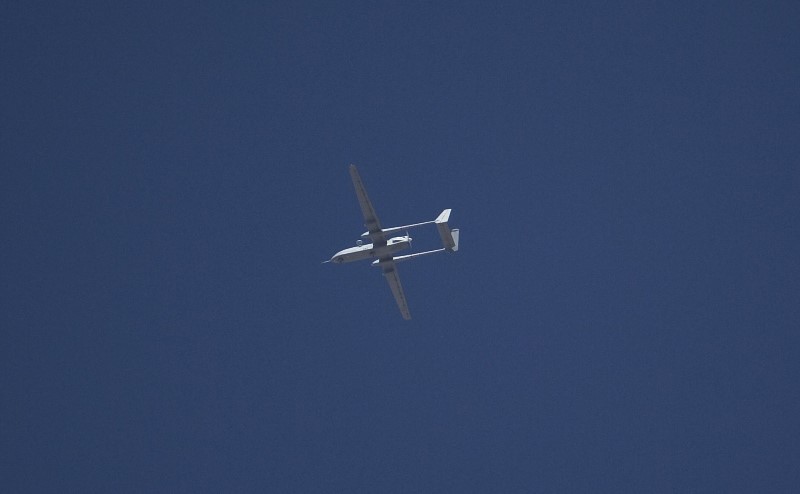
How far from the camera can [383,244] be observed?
86.0 m

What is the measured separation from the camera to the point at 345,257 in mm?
85438

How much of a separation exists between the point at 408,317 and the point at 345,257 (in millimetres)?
10015

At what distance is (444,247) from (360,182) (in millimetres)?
10796

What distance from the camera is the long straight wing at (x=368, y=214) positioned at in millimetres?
81287

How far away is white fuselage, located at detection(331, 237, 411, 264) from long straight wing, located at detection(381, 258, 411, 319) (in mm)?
2039

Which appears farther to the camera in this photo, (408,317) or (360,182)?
(408,317)

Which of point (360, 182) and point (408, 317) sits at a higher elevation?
point (360, 182)

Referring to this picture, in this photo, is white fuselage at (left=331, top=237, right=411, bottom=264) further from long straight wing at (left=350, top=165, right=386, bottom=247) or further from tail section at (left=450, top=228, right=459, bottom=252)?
tail section at (left=450, top=228, right=459, bottom=252)

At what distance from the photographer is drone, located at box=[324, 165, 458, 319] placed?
275 ft

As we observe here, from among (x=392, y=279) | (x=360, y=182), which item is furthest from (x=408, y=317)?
(x=360, y=182)

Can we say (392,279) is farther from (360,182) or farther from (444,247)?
(360,182)

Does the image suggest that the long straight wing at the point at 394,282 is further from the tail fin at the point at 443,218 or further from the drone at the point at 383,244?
the tail fin at the point at 443,218

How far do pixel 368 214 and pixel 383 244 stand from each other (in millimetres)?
3304

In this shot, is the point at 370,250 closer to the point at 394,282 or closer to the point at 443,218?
the point at 394,282
